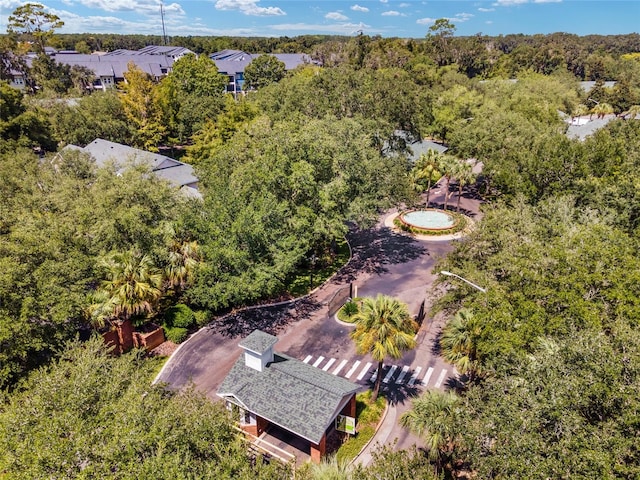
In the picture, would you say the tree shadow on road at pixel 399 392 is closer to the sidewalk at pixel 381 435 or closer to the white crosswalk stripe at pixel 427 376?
the sidewalk at pixel 381 435

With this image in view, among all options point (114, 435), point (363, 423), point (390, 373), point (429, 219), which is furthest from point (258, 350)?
point (429, 219)

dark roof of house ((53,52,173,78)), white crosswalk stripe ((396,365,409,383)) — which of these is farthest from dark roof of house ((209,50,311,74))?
white crosswalk stripe ((396,365,409,383))

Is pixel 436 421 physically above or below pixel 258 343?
above

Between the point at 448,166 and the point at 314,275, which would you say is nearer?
the point at 314,275

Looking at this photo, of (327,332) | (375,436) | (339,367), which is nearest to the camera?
(375,436)

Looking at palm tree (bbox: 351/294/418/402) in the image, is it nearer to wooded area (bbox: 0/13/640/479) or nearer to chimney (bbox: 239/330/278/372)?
wooded area (bbox: 0/13/640/479)

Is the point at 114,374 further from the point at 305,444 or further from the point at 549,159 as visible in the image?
the point at 549,159

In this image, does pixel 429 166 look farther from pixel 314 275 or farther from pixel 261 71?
pixel 261 71
